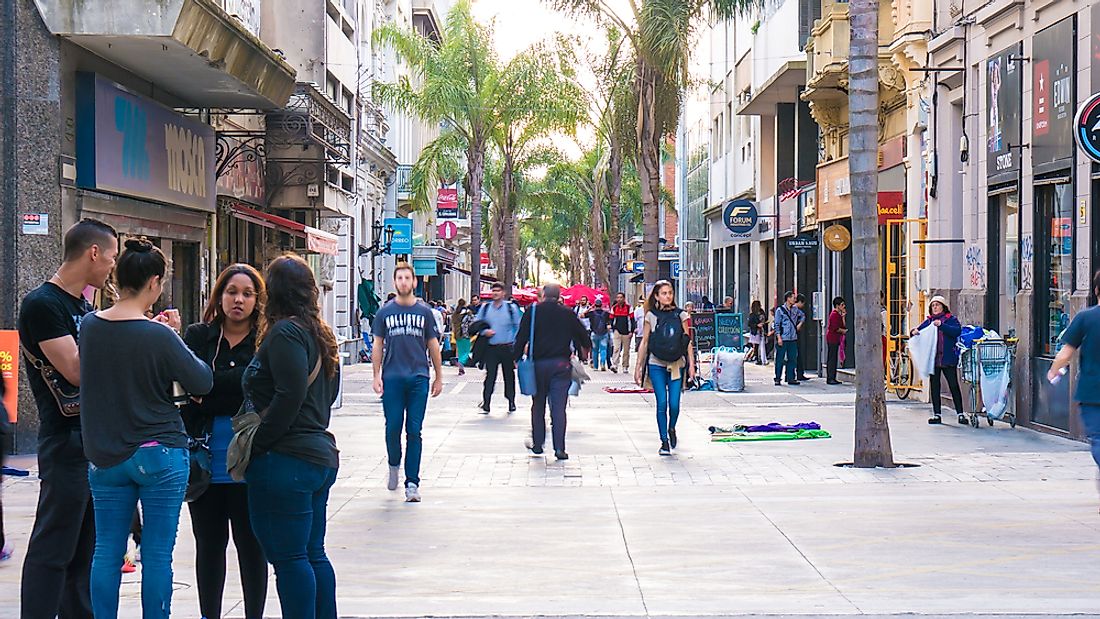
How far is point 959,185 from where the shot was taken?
2194 centimetres

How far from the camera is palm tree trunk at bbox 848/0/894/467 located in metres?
14.0

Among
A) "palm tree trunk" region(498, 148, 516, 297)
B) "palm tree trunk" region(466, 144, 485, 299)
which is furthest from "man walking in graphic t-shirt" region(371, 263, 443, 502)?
"palm tree trunk" region(498, 148, 516, 297)

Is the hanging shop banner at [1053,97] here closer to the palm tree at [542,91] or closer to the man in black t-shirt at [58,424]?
the man in black t-shirt at [58,424]

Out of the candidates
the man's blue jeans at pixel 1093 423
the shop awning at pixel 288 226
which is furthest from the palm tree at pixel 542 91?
the man's blue jeans at pixel 1093 423

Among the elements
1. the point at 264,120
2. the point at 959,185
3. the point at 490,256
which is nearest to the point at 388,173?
the point at 264,120

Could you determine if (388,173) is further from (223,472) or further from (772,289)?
(223,472)

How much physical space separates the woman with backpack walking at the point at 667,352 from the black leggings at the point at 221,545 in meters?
8.83

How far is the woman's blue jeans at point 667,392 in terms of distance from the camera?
1533 centimetres

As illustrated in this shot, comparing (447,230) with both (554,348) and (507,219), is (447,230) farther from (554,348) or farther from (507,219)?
(554,348)

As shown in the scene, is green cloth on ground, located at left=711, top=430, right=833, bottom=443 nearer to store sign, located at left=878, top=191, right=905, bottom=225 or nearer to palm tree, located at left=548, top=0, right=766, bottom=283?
store sign, located at left=878, top=191, right=905, bottom=225

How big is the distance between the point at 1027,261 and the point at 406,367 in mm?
9389

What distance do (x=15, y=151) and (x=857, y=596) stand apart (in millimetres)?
9947

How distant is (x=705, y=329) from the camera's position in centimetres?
3662

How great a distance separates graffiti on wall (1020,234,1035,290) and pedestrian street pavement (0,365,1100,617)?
2101 millimetres
